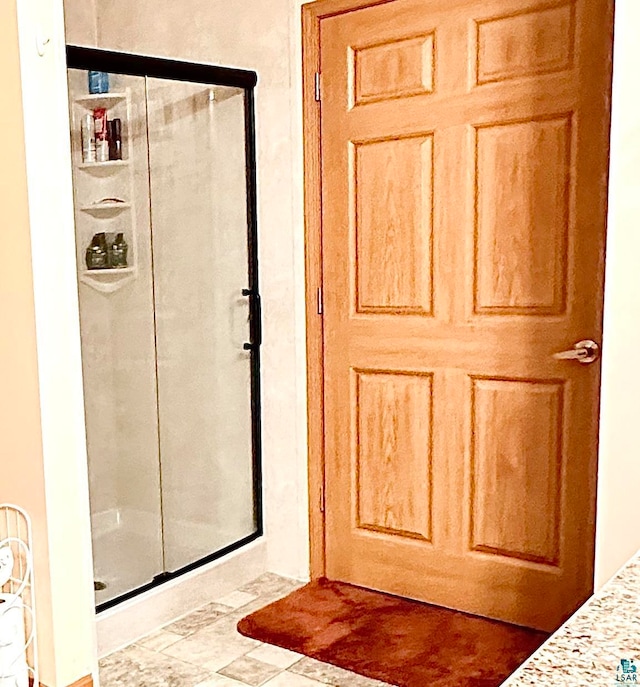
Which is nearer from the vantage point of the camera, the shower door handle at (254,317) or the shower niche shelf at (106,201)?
the shower niche shelf at (106,201)

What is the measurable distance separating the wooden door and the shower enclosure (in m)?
0.39

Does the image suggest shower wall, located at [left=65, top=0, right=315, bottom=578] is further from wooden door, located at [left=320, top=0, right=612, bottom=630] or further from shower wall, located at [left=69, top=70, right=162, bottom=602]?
shower wall, located at [left=69, top=70, right=162, bottom=602]

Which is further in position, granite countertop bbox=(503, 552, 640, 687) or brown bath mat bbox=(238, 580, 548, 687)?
brown bath mat bbox=(238, 580, 548, 687)

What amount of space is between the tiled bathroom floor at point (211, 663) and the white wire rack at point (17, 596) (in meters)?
0.30

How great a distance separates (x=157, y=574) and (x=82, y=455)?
81 cm

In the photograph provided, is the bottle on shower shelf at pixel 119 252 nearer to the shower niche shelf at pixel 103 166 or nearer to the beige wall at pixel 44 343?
the shower niche shelf at pixel 103 166

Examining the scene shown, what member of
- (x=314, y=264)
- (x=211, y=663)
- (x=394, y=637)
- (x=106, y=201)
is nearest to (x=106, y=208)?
(x=106, y=201)

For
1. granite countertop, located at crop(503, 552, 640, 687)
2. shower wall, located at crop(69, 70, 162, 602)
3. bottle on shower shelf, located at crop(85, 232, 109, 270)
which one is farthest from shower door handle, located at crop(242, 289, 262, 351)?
granite countertop, located at crop(503, 552, 640, 687)

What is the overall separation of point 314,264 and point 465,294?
653 mm

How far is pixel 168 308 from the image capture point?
3072mm

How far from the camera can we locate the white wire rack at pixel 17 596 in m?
2.10

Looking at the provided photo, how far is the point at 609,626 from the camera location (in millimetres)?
776

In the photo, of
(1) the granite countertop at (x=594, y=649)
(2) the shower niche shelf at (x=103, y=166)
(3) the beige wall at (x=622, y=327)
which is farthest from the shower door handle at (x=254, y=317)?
(1) the granite countertop at (x=594, y=649)

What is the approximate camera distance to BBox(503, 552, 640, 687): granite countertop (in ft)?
2.25
